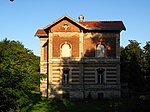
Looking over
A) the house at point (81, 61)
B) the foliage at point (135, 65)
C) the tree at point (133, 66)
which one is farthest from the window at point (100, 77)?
the tree at point (133, 66)

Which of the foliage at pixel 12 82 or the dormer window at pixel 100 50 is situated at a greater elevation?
the dormer window at pixel 100 50

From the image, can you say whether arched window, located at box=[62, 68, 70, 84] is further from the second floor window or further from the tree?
the tree

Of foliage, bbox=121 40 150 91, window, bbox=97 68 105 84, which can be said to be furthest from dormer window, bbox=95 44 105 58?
foliage, bbox=121 40 150 91

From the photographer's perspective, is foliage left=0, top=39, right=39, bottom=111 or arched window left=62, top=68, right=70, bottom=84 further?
arched window left=62, top=68, right=70, bottom=84

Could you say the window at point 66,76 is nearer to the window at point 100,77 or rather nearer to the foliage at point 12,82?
the window at point 100,77

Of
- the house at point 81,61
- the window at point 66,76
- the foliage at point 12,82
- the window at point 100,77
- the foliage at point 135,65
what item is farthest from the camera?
the foliage at point 135,65

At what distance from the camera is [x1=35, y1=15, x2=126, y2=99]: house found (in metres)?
36.0

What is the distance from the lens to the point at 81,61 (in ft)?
118

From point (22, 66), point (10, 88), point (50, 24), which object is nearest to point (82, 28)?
point (50, 24)

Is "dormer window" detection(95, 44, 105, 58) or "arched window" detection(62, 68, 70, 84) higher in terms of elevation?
"dormer window" detection(95, 44, 105, 58)

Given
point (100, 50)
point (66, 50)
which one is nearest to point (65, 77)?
point (66, 50)

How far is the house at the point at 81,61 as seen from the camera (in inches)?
1417

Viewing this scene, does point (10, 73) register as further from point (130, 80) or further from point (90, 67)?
point (130, 80)

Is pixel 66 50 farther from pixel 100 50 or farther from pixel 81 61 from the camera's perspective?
pixel 100 50
